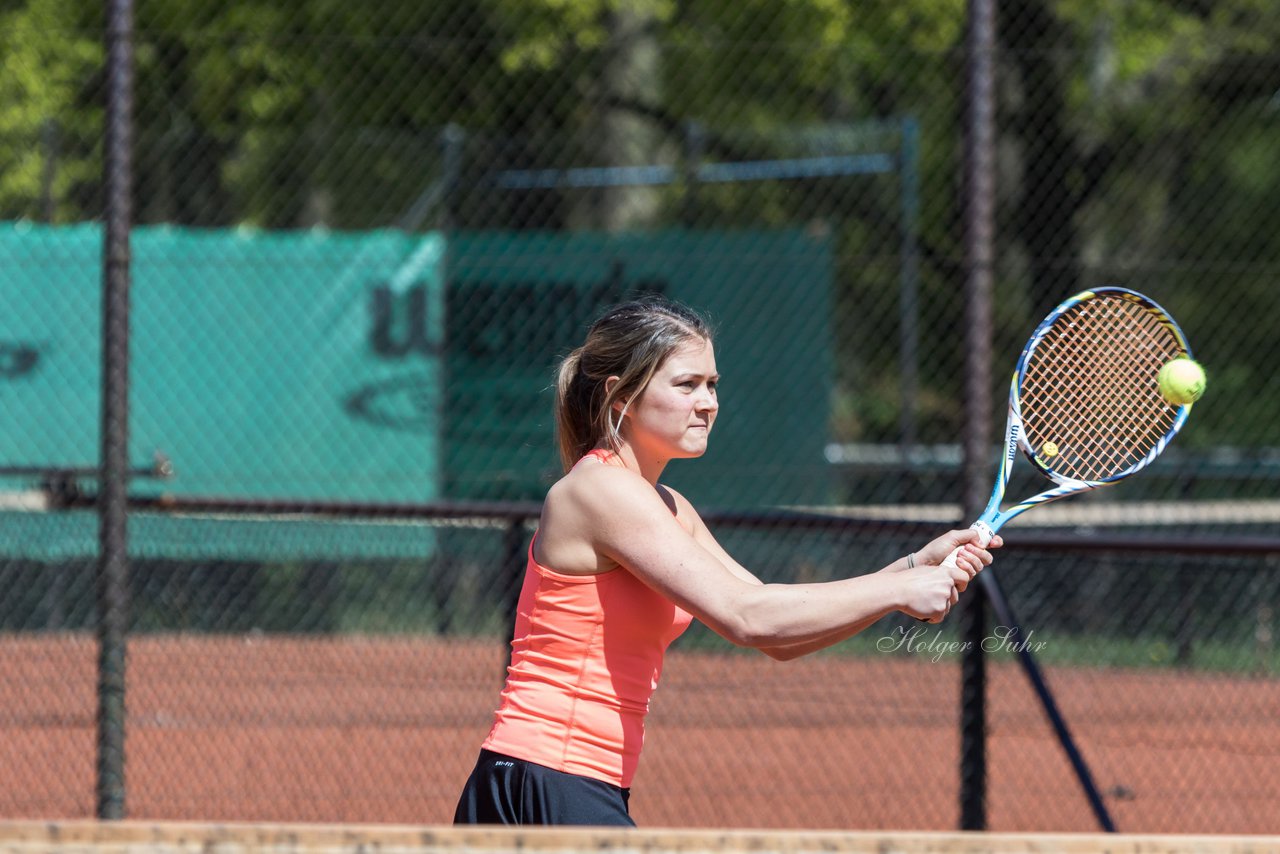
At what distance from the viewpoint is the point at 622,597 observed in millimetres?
2658

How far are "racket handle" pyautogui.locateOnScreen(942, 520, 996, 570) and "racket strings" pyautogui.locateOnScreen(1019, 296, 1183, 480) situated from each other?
64cm

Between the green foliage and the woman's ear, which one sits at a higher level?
the green foliage

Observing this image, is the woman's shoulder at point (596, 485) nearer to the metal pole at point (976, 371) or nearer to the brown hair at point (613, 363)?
the brown hair at point (613, 363)

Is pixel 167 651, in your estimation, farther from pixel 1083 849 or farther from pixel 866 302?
pixel 866 302

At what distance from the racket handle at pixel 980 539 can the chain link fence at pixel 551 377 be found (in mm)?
1069

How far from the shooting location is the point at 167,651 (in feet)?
20.8

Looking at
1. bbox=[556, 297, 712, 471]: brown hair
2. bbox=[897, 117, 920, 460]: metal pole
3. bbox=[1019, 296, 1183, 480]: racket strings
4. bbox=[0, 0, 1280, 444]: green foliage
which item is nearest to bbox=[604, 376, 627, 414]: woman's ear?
bbox=[556, 297, 712, 471]: brown hair

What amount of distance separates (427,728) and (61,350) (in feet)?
13.9

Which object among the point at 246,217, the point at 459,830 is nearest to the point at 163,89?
the point at 246,217

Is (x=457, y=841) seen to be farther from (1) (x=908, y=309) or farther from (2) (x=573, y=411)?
(1) (x=908, y=309)

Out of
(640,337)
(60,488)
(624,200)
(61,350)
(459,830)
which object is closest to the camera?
(459,830)

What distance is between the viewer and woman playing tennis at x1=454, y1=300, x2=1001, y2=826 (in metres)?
2.53

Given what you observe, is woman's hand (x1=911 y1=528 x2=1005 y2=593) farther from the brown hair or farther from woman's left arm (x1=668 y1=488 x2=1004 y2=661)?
the brown hair

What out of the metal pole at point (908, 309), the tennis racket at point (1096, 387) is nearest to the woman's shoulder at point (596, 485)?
the tennis racket at point (1096, 387)
